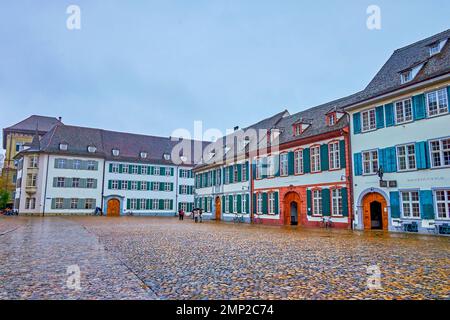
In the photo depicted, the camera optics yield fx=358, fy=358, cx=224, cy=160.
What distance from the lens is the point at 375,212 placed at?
76.5ft

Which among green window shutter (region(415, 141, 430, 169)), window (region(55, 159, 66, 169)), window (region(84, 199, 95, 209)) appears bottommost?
window (region(84, 199, 95, 209))

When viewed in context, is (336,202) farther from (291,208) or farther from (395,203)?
(291,208)

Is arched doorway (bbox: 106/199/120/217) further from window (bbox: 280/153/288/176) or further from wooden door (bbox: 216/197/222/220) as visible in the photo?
window (bbox: 280/153/288/176)

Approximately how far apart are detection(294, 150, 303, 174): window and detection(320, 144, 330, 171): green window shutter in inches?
92.5

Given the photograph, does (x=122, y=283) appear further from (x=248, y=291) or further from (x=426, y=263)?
(x=426, y=263)

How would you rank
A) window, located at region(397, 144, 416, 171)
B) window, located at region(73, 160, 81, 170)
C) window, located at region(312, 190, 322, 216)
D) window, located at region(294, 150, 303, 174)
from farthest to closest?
window, located at region(73, 160, 81, 170) < window, located at region(294, 150, 303, 174) < window, located at region(312, 190, 322, 216) < window, located at region(397, 144, 416, 171)

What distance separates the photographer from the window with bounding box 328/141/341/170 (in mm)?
24797

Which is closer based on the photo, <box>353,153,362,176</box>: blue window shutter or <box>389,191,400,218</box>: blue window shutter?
<box>389,191,400,218</box>: blue window shutter

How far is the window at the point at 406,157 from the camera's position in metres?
20.1

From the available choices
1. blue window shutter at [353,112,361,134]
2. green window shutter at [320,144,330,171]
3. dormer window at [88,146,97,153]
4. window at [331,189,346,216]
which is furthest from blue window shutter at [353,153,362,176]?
dormer window at [88,146,97,153]

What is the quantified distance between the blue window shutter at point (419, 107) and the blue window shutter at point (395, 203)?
14.7ft

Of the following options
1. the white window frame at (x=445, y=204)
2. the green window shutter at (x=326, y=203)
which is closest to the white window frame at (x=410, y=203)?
the white window frame at (x=445, y=204)

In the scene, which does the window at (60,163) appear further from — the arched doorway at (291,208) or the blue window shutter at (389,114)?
the blue window shutter at (389,114)

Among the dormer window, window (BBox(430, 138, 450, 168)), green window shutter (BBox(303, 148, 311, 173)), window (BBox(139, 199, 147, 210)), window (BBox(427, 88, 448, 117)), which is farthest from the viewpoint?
window (BBox(139, 199, 147, 210))
